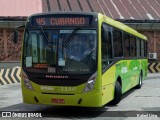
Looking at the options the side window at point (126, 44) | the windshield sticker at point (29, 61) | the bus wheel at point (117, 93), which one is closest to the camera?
the windshield sticker at point (29, 61)

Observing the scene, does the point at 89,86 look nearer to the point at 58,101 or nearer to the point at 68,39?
the point at 58,101

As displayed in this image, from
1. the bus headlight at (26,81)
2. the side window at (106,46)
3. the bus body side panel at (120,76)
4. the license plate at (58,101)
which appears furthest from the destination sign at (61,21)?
the license plate at (58,101)

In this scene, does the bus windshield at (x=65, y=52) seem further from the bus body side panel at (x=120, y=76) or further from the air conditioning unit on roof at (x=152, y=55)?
the air conditioning unit on roof at (x=152, y=55)

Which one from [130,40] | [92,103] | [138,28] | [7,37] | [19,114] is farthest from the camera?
[138,28]

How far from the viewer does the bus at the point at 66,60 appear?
32.9ft

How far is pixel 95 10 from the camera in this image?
39469 millimetres

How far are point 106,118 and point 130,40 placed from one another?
222 inches

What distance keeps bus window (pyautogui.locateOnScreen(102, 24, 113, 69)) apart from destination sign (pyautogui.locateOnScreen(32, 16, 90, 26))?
0.68 meters

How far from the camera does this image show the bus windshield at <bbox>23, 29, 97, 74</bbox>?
397 inches

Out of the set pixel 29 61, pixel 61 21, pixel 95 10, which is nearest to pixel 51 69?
pixel 29 61

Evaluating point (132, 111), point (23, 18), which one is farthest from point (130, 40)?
point (23, 18)

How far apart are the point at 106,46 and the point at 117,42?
59.4 inches

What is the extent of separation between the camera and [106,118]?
10.1m

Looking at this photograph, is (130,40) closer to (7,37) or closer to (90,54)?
(90,54)
